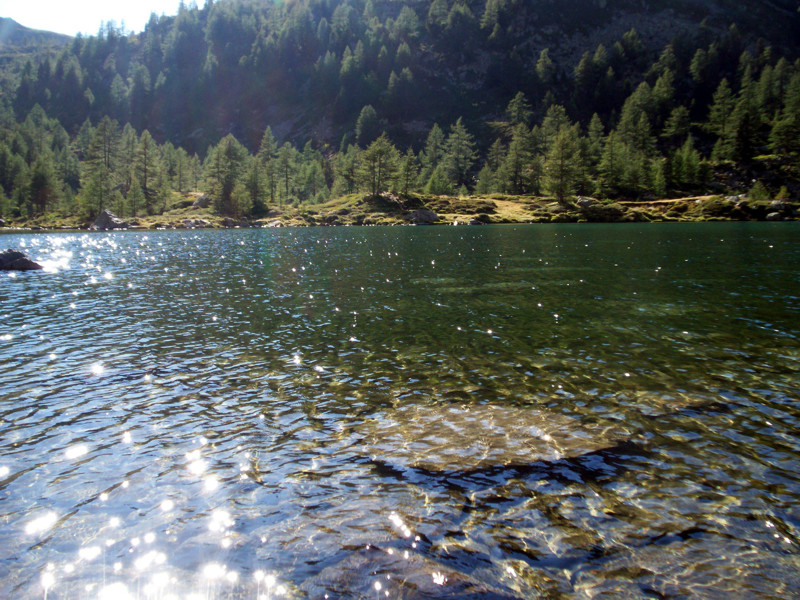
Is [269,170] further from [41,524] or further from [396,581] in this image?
[396,581]

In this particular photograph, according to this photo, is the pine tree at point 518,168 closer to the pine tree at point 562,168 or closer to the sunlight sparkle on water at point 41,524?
the pine tree at point 562,168

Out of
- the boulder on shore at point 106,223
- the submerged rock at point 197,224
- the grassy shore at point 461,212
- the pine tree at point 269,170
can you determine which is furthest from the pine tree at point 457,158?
the boulder on shore at point 106,223

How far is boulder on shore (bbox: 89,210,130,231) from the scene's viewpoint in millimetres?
134375

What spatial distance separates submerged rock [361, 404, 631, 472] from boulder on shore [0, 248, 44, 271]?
51.0 m

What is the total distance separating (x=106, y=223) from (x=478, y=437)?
505 ft

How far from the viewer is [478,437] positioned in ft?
38.0

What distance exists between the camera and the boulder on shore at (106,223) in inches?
5290

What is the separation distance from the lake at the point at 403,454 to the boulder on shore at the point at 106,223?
127598 millimetres

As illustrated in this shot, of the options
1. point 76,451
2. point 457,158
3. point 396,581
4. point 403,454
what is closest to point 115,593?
point 396,581

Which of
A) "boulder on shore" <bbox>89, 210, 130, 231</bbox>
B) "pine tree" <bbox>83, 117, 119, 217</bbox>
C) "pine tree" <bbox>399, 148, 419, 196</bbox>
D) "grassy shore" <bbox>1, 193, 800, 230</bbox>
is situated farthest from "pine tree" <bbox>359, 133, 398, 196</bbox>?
"pine tree" <bbox>83, 117, 119, 217</bbox>

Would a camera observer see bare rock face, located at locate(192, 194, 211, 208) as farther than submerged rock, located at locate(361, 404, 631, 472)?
Result: Yes

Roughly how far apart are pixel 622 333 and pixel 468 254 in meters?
37.0

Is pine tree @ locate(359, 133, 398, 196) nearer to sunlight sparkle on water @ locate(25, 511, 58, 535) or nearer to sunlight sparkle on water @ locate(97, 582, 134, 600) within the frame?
sunlight sparkle on water @ locate(25, 511, 58, 535)

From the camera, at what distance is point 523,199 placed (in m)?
152
